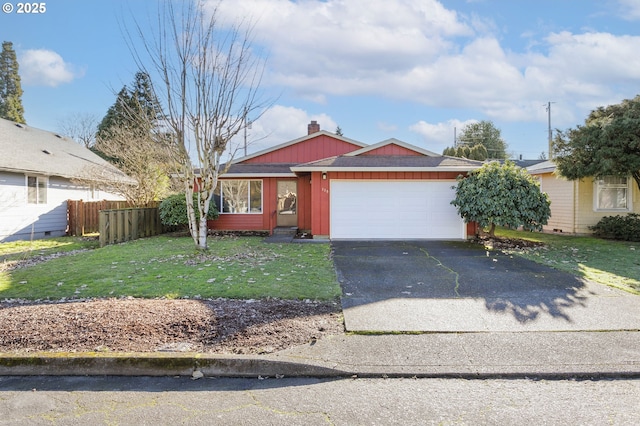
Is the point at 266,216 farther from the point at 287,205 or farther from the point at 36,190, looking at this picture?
the point at 36,190

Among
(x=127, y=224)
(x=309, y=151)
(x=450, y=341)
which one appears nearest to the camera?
(x=450, y=341)

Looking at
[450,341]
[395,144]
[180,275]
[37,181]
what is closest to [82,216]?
[37,181]

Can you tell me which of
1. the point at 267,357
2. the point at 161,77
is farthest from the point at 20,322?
the point at 161,77

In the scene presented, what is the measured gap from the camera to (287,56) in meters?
10.3

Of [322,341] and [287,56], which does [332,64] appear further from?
[322,341]

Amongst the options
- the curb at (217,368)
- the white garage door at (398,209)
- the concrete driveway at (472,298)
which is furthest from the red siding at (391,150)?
the curb at (217,368)

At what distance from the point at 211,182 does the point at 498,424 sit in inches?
335

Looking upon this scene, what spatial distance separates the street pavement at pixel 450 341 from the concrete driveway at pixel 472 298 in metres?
0.02

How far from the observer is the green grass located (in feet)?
19.6

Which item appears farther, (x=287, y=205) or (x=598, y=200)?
(x=287, y=205)

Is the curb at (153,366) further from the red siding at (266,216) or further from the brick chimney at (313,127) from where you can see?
the brick chimney at (313,127)

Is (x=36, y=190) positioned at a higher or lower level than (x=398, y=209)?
higher

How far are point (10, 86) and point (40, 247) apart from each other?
30.2 m

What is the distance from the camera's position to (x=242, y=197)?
15875mm
